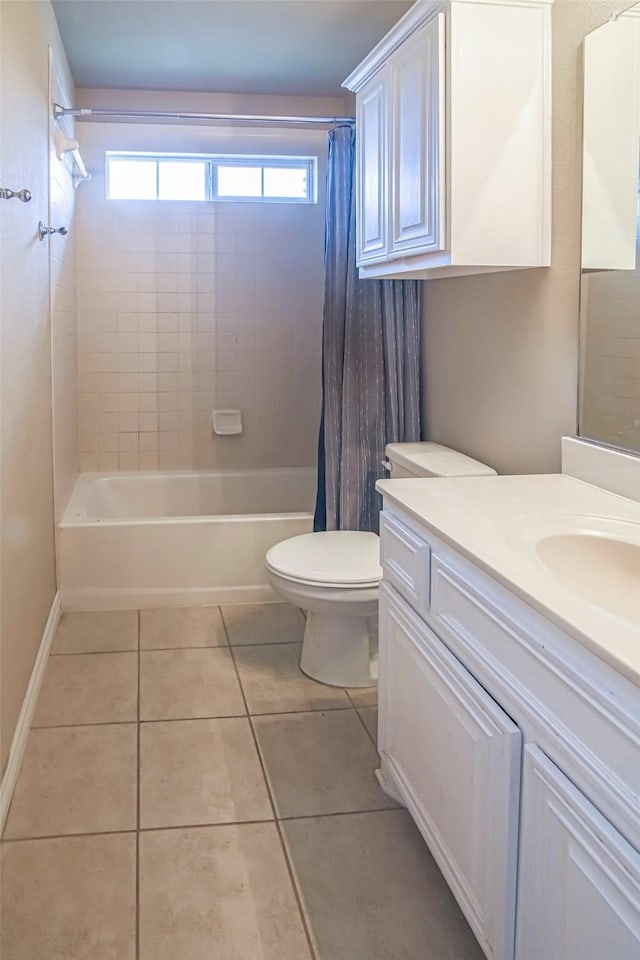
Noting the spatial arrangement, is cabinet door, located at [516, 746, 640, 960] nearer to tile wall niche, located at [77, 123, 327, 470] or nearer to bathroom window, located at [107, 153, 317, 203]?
tile wall niche, located at [77, 123, 327, 470]

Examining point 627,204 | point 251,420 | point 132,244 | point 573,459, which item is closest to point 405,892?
point 573,459

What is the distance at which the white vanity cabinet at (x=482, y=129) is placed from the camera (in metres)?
2.15

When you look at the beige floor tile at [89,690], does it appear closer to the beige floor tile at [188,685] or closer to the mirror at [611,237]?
the beige floor tile at [188,685]

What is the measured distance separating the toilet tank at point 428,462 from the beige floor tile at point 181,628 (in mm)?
893

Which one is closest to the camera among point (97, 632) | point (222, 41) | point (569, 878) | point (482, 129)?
point (569, 878)

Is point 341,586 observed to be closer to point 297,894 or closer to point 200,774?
point 200,774

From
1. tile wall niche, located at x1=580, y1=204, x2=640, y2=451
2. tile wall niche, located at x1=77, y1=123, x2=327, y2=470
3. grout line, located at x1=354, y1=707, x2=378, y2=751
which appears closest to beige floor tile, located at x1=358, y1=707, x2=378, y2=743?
grout line, located at x1=354, y1=707, x2=378, y2=751

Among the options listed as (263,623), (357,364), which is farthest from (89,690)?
(357,364)

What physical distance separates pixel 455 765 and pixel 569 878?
1.38 ft

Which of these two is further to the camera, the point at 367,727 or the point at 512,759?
the point at 367,727

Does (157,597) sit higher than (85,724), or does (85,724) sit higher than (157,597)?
(157,597)

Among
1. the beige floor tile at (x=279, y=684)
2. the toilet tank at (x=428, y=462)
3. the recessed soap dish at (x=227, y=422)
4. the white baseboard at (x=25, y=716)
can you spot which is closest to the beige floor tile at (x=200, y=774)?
the beige floor tile at (x=279, y=684)

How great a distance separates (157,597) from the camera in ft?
11.6

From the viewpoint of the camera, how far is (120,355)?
4.20 m
